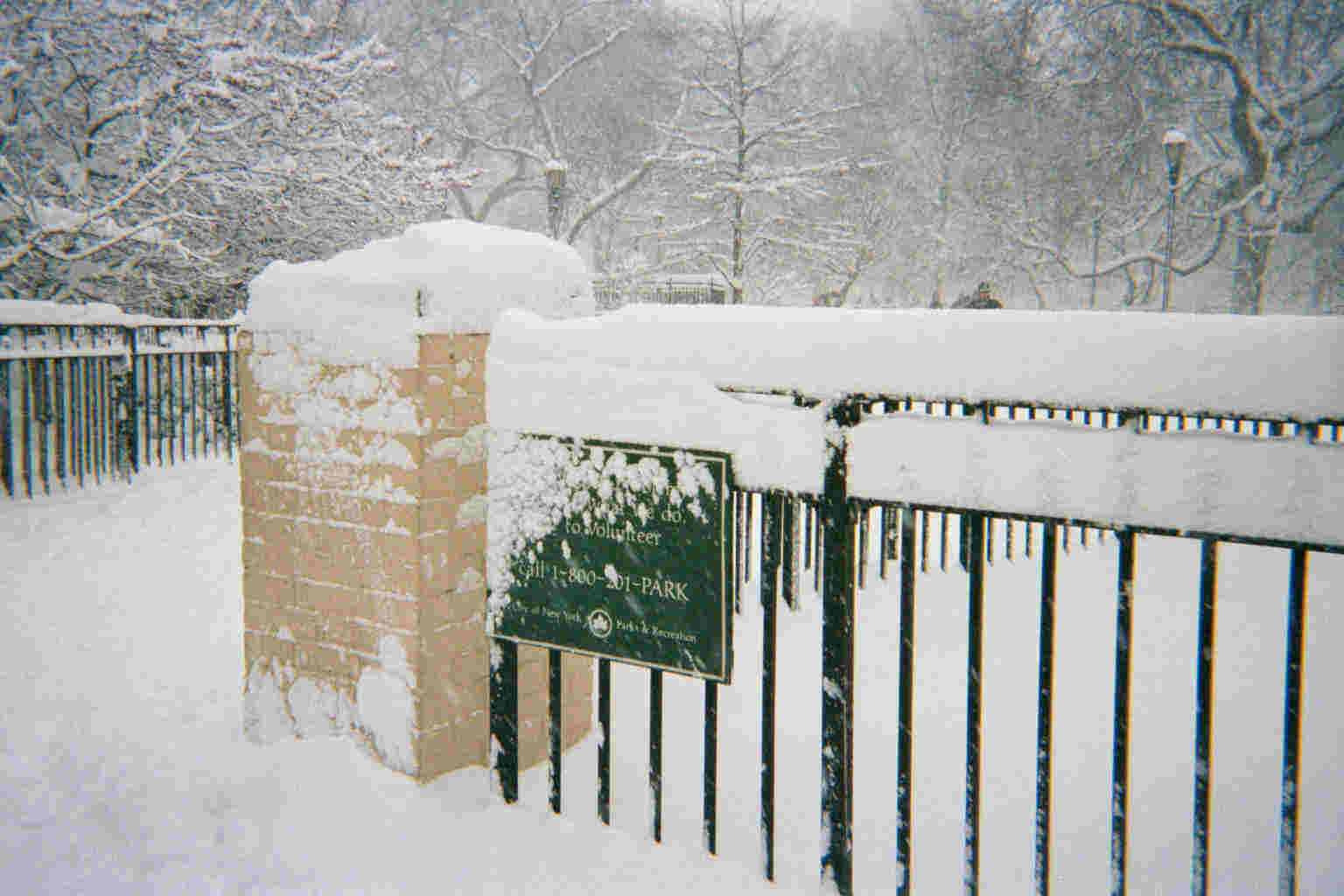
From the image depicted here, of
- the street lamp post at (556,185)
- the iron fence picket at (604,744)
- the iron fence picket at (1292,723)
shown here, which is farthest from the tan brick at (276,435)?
the street lamp post at (556,185)

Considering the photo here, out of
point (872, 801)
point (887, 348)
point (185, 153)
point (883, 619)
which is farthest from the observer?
point (185, 153)

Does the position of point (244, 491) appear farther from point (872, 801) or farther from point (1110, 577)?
point (1110, 577)

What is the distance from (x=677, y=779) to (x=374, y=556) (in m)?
1.05

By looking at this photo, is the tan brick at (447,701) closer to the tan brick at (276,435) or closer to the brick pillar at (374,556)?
the brick pillar at (374,556)

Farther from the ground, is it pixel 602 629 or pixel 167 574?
pixel 602 629

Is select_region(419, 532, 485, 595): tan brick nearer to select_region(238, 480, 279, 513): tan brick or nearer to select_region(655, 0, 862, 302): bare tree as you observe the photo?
select_region(238, 480, 279, 513): tan brick

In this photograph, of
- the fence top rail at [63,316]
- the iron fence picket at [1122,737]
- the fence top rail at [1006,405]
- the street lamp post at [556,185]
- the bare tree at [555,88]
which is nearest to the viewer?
the fence top rail at [1006,405]

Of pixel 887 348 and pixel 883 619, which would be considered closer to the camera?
pixel 887 348

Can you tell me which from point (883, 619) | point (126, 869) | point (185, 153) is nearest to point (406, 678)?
point (126, 869)

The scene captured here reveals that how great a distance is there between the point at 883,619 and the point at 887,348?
2476 millimetres

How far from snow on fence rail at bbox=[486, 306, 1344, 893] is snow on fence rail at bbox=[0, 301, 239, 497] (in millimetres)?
6322

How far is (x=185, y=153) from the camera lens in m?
11.0

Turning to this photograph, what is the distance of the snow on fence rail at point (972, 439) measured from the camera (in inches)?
71.8

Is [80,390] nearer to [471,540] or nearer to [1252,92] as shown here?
[471,540]
